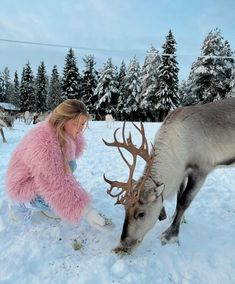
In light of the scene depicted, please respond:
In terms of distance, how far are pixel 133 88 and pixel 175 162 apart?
4465cm

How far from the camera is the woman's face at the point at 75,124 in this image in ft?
13.2

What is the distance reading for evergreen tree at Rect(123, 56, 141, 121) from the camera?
48.3m

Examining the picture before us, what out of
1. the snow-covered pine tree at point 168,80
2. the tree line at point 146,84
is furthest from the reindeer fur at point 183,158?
the snow-covered pine tree at point 168,80

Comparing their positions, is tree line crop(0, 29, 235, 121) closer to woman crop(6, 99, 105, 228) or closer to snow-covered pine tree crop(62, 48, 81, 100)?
snow-covered pine tree crop(62, 48, 81, 100)

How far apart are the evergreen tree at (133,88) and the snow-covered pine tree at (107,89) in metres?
1.75

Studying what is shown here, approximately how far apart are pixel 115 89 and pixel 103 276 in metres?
46.4

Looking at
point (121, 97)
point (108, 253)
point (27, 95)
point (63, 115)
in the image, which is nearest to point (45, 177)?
point (63, 115)

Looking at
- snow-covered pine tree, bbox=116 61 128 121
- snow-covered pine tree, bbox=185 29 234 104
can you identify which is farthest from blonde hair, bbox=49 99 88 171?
snow-covered pine tree, bbox=116 61 128 121

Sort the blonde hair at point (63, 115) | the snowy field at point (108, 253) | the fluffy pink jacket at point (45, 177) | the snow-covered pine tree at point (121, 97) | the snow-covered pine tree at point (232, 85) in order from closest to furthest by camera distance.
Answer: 1. the snowy field at point (108, 253)
2. the fluffy pink jacket at point (45, 177)
3. the blonde hair at point (63, 115)
4. the snow-covered pine tree at point (232, 85)
5. the snow-covered pine tree at point (121, 97)

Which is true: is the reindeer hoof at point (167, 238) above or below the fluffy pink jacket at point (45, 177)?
below

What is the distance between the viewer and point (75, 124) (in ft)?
13.4

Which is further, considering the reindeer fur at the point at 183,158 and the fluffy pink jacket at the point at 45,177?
the reindeer fur at the point at 183,158

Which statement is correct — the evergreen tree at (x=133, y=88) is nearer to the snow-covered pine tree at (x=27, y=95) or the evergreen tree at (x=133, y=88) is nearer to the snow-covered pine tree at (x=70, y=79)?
the snow-covered pine tree at (x=70, y=79)

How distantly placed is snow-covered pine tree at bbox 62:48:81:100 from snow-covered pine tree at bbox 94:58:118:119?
2.89 metres
